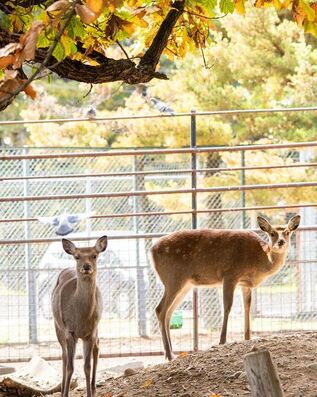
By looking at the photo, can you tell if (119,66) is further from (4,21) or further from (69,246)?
(69,246)

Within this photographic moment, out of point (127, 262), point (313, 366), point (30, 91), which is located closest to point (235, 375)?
point (313, 366)

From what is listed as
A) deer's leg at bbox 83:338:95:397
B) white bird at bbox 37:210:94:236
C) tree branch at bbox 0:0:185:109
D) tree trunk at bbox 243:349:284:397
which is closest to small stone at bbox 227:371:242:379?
deer's leg at bbox 83:338:95:397

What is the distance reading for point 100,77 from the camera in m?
5.82

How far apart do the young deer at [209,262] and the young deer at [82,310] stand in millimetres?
1642

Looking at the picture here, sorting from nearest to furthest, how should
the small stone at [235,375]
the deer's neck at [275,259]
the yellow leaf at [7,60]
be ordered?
the yellow leaf at [7,60]
the small stone at [235,375]
the deer's neck at [275,259]

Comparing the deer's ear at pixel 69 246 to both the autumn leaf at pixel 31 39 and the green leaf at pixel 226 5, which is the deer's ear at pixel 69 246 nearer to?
the green leaf at pixel 226 5

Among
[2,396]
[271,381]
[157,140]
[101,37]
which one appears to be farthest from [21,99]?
[271,381]

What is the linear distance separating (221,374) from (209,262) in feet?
8.64

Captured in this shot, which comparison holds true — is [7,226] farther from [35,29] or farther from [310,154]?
[35,29]

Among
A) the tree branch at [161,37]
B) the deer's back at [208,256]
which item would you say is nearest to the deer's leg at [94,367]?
the deer's back at [208,256]

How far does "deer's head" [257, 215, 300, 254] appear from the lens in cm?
879

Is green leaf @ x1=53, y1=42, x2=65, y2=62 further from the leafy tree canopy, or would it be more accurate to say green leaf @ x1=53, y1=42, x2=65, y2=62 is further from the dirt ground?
the dirt ground

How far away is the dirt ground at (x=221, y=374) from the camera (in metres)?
6.17

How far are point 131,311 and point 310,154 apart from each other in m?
4.61
